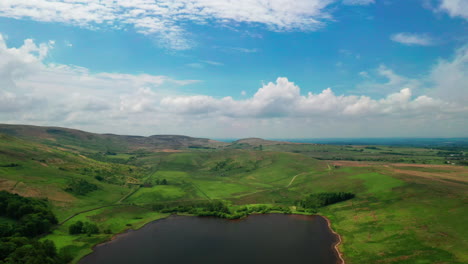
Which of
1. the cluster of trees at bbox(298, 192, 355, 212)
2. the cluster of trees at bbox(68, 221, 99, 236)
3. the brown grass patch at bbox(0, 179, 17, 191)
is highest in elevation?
the brown grass patch at bbox(0, 179, 17, 191)

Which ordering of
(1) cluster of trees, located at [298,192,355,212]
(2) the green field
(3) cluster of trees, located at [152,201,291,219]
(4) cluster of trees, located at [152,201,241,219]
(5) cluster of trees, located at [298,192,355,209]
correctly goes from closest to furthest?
(2) the green field → (3) cluster of trees, located at [152,201,291,219] → (4) cluster of trees, located at [152,201,241,219] → (1) cluster of trees, located at [298,192,355,212] → (5) cluster of trees, located at [298,192,355,209]

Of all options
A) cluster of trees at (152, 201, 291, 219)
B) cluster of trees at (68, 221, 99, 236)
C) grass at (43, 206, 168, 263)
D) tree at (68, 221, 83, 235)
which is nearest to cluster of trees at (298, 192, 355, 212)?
cluster of trees at (152, 201, 291, 219)

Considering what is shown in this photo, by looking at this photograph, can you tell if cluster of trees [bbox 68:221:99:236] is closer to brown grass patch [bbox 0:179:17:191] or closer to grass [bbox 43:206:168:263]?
grass [bbox 43:206:168:263]

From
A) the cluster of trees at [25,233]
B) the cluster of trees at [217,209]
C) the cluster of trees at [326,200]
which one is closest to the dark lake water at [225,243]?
the cluster of trees at [217,209]

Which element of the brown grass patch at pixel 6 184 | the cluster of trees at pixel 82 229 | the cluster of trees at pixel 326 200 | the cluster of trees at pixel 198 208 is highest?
the brown grass patch at pixel 6 184

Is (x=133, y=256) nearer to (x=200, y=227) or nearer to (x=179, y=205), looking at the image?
(x=200, y=227)

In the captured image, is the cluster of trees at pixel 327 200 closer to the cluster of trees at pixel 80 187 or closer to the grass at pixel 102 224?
the grass at pixel 102 224

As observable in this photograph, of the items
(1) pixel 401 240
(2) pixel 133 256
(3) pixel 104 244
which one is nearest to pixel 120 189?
(3) pixel 104 244
